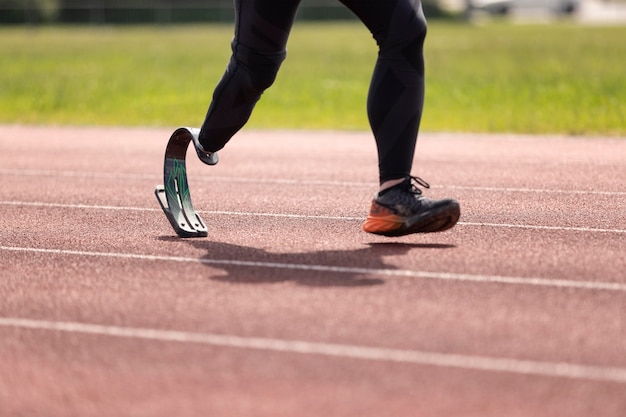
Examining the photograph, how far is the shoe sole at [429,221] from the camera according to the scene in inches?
220

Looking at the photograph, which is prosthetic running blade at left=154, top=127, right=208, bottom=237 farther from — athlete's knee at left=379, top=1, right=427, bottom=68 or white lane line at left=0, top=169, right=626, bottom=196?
white lane line at left=0, top=169, right=626, bottom=196

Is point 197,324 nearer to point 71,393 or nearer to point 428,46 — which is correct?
point 71,393

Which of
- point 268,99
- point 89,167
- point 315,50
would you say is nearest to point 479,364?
point 89,167

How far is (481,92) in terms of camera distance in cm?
1684

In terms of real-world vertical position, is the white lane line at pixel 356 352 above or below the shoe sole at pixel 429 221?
below

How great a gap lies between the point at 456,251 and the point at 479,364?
184 cm

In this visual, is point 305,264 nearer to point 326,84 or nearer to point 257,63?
point 257,63

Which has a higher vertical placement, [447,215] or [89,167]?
[447,215]

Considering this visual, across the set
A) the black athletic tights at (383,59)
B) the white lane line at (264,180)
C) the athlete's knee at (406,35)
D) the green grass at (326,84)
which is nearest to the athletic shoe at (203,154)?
the black athletic tights at (383,59)

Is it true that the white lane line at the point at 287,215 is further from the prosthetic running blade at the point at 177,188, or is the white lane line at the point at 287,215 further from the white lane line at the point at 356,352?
the white lane line at the point at 356,352

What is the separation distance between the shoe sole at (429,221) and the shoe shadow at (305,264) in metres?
0.09

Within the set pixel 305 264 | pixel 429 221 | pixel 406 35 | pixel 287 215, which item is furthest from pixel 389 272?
pixel 287 215

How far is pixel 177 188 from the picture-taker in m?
6.37

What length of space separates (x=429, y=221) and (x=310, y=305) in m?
1.18
